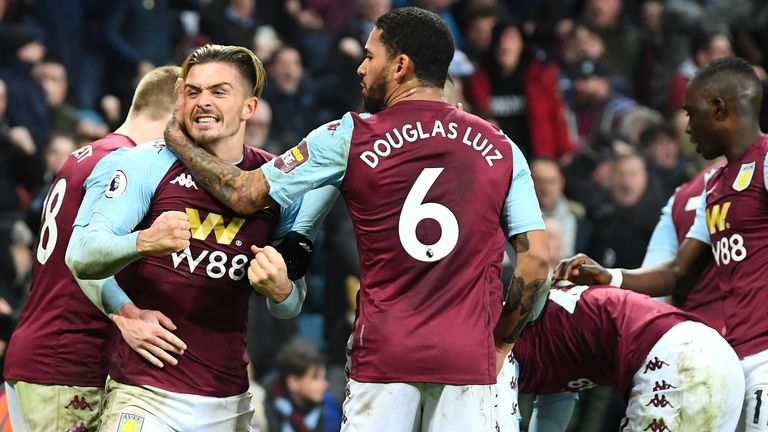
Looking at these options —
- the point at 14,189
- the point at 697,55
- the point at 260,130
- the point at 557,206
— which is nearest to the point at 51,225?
the point at 14,189

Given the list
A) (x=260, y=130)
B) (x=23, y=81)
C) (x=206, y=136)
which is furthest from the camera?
(x=23, y=81)

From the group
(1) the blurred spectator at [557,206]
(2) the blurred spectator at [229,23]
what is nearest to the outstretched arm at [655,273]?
(1) the blurred spectator at [557,206]

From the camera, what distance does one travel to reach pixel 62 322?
224 inches

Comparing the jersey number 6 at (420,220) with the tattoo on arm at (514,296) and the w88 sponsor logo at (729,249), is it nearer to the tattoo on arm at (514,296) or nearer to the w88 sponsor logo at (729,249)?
the tattoo on arm at (514,296)

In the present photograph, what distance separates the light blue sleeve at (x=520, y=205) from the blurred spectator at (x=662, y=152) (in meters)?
7.16

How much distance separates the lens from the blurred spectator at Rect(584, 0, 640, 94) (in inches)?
571

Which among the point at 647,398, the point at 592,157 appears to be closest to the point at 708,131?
the point at 647,398

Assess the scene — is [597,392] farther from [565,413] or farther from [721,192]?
[721,192]

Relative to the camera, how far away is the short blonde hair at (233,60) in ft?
17.7

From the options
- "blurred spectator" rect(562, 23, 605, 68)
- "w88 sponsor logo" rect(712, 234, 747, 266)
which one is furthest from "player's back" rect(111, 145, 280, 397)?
"blurred spectator" rect(562, 23, 605, 68)

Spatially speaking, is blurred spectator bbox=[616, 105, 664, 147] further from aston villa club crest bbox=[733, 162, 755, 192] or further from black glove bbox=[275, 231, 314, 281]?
black glove bbox=[275, 231, 314, 281]

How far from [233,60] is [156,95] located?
71 centimetres

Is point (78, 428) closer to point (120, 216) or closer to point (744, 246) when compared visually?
point (120, 216)

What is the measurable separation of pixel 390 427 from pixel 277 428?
4.69 metres
